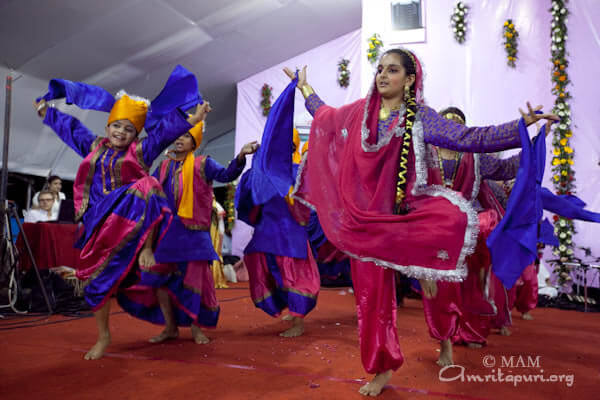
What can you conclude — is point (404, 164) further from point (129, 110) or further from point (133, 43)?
point (133, 43)

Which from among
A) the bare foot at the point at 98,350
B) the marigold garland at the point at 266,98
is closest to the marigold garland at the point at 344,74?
the marigold garland at the point at 266,98

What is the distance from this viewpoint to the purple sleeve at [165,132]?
8.75 ft

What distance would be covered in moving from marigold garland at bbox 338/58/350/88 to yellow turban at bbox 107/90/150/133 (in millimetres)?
6468

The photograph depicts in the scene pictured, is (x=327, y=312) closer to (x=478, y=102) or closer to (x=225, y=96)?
(x=478, y=102)

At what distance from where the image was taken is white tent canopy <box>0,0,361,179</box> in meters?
6.11

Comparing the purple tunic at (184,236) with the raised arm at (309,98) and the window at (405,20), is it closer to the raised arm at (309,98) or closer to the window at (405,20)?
the raised arm at (309,98)

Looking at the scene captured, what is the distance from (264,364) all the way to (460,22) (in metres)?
6.20

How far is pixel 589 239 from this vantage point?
6.18 m

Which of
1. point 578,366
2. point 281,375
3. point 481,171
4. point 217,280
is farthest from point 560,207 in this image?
point 217,280

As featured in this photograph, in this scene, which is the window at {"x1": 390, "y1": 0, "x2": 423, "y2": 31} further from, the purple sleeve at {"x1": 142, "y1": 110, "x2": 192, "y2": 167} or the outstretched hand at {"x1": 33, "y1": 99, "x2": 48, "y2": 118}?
the outstretched hand at {"x1": 33, "y1": 99, "x2": 48, "y2": 118}

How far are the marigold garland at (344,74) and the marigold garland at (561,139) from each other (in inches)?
140

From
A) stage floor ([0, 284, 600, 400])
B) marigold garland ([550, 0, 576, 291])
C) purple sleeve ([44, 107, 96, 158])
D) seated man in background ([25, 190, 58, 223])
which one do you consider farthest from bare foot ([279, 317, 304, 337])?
marigold garland ([550, 0, 576, 291])

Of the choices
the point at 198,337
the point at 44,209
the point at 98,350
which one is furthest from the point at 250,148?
the point at 44,209

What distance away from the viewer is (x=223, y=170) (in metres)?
3.33
